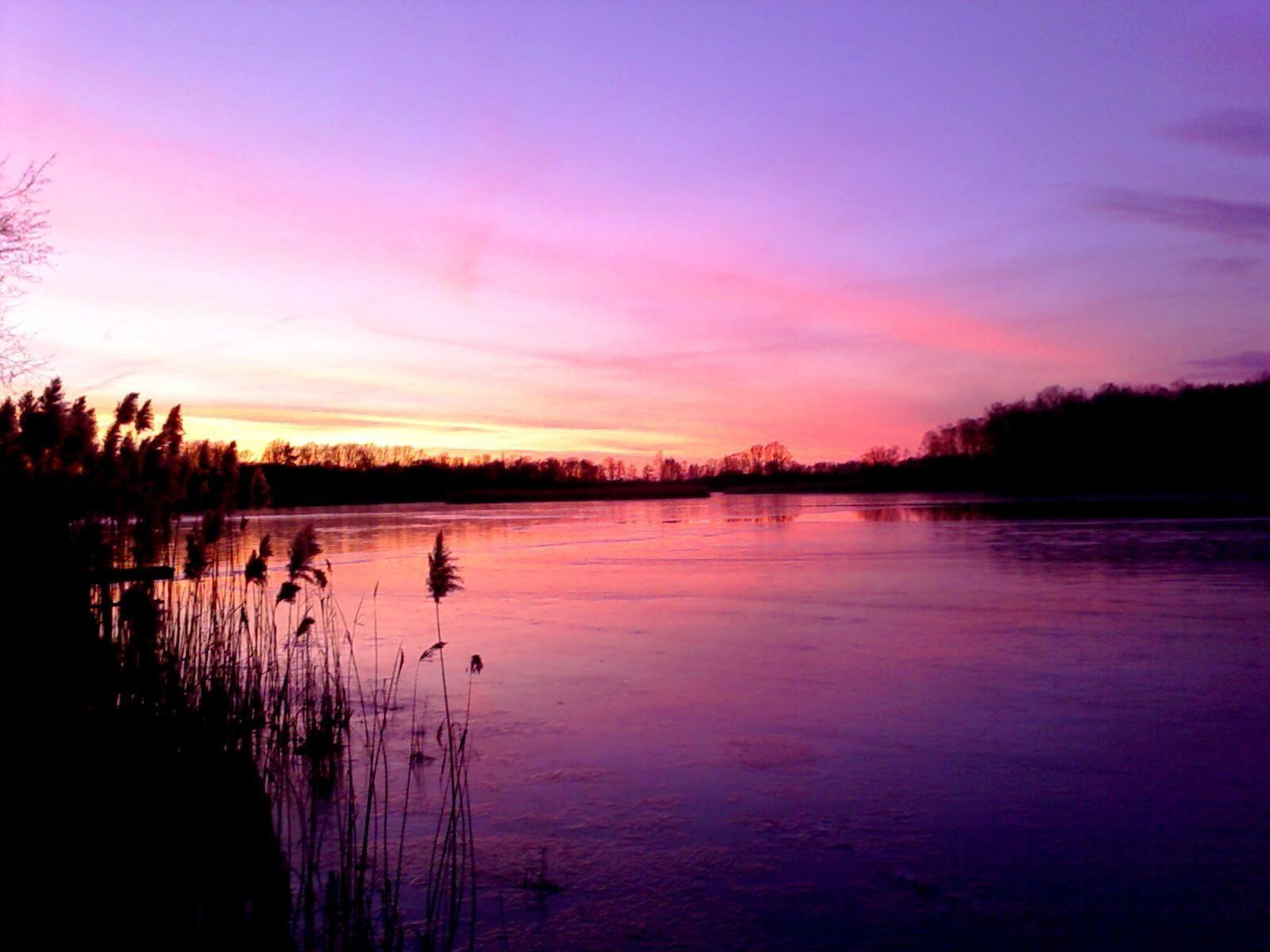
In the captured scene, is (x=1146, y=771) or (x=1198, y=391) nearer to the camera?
(x=1146, y=771)

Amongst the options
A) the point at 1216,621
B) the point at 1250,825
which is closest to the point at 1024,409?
the point at 1216,621

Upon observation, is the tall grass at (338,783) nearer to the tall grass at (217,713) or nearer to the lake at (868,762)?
the tall grass at (217,713)

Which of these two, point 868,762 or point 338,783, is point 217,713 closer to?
point 338,783

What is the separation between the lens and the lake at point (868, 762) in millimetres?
3410

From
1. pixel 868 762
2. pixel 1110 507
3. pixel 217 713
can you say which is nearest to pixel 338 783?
pixel 217 713

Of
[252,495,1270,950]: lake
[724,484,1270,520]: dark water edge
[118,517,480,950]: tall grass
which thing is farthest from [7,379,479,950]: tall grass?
[724,484,1270,520]: dark water edge

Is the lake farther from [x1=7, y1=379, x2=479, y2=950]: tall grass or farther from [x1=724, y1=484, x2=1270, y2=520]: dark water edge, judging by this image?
[x1=724, y1=484, x2=1270, y2=520]: dark water edge

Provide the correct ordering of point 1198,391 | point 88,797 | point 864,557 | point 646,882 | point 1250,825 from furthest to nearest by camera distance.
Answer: point 1198,391
point 864,557
point 1250,825
point 646,882
point 88,797

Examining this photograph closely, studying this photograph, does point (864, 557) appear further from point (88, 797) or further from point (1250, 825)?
point (88, 797)

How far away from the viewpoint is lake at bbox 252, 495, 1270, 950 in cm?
341

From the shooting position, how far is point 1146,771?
4.80 metres

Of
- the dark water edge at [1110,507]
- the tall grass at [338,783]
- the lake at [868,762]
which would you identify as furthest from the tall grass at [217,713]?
the dark water edge at [1110,507]

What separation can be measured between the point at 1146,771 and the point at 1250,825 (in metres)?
0.76

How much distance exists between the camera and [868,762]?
199 inches
